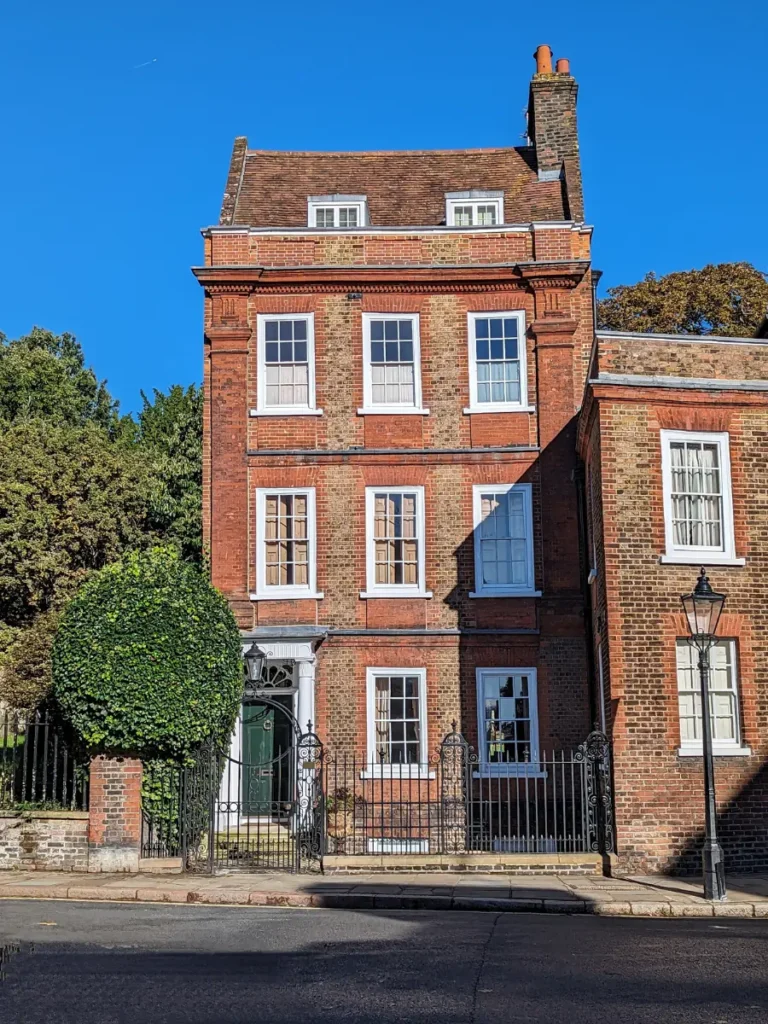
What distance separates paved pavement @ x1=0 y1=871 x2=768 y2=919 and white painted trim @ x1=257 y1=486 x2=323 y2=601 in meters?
7.51

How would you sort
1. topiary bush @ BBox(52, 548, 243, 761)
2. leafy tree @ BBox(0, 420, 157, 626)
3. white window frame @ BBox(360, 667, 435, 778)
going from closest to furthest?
topiary bush @ BBox(52, 548, 243, 761) < white window frame @ BBox(360, 667, 435, 778) < leafy tree @ BBox(0, 420, 157, 626)

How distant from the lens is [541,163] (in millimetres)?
27531

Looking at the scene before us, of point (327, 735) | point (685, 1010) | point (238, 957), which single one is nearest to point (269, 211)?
point (327, 735)

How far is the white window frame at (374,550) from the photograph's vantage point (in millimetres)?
24312

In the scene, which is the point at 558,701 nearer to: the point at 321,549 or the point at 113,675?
the point at 321,549

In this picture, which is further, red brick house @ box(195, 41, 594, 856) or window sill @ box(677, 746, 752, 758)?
red brick house @ box(195, 41, 594, 856)

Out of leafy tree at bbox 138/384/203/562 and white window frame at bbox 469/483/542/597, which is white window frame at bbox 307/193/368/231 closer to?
white window frame at bbox 469/483/542/597

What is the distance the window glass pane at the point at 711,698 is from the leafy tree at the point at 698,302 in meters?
18.2

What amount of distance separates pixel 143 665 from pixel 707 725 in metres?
8.08

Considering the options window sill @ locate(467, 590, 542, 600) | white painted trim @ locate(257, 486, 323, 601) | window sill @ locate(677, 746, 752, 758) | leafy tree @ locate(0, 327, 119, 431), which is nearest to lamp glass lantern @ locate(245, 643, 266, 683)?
white painted trim @ locate(257, 486, 323, 601)

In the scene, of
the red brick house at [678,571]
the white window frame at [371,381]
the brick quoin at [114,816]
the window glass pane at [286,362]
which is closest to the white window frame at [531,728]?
the red brick house at [678,571]

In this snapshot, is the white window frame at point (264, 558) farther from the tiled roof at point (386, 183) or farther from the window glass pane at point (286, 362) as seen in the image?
the tiled roof at point (386, 183)

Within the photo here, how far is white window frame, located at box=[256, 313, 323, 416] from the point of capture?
2484cm

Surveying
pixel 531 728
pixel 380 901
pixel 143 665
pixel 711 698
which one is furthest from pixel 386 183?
pixel 380 901
